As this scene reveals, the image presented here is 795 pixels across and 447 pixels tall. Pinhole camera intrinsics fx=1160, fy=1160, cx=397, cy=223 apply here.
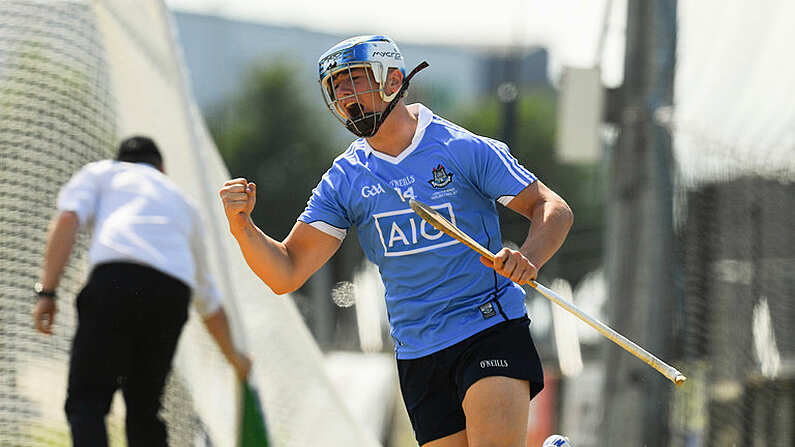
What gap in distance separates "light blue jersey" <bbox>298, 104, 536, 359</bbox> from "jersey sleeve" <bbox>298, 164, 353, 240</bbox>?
7cm

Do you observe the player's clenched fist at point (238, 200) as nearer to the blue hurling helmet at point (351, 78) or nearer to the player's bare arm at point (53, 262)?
the blue hurling helmet at point (351, 78)

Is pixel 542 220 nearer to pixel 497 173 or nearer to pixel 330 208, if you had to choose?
pixel 497 173

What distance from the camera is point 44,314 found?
552cm

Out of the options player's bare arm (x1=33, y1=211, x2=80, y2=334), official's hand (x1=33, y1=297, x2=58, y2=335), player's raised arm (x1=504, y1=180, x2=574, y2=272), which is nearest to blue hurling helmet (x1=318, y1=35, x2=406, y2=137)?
player's raised arm (x1=504, y1=180, x2=574, y2=272)

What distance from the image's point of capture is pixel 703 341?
8.10 metres

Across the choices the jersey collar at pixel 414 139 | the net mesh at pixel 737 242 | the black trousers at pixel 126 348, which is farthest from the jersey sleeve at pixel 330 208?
the net mesh at pixel 737 242

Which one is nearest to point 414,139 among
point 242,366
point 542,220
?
point 542,220

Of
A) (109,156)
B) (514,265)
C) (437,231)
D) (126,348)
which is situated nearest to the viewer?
(514,265)

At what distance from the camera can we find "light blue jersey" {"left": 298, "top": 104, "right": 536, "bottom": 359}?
420cm

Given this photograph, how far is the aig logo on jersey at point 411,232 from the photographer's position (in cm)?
420

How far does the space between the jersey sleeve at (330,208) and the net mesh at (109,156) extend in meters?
2.69

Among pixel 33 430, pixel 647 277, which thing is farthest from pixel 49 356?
pixel 647 277

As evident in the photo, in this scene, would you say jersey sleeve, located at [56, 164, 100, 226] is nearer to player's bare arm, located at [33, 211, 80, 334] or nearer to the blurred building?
player's bare arm, located at [33, 211, 80, 334]

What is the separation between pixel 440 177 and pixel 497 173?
207 millimetres
